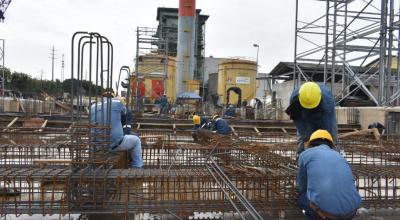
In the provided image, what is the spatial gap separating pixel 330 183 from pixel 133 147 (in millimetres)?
4059

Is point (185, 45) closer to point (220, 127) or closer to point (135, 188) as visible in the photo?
point (220, 127)

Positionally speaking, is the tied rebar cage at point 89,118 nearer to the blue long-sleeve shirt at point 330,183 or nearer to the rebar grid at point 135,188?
the rebar grid at point 135,188

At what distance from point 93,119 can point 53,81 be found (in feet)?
209

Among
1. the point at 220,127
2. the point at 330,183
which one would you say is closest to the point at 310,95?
the point at 330,183

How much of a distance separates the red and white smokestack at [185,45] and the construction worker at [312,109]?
23.1 metres

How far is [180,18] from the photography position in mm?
29172

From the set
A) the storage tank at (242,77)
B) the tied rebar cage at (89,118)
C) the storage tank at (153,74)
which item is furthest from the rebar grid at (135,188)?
the storage tank at (242,77)

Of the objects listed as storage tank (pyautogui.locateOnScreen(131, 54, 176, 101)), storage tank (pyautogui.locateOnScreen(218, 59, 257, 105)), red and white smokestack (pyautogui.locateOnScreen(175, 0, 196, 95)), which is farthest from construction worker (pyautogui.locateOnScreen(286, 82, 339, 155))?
storage tank (pyautogui.locateOnScreen(218, 59, 257, 105))

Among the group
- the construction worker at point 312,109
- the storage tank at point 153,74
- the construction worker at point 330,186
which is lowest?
the construction worker at point 330,186

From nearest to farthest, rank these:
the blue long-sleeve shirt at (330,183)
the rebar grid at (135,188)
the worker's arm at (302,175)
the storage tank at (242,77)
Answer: the blue long-sleeve shirt at (330,183), the worker's arm at (302,175), the rebar grid at (135,188), the storage tank at (242,77)

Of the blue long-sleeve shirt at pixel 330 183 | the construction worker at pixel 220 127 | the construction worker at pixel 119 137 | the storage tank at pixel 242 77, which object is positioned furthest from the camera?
the storage tank at pixel 242 77

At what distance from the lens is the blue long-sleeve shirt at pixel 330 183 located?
3.38 m

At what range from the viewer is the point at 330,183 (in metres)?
3.40

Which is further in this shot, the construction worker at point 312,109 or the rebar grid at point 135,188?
the construction worker at point 312,109
